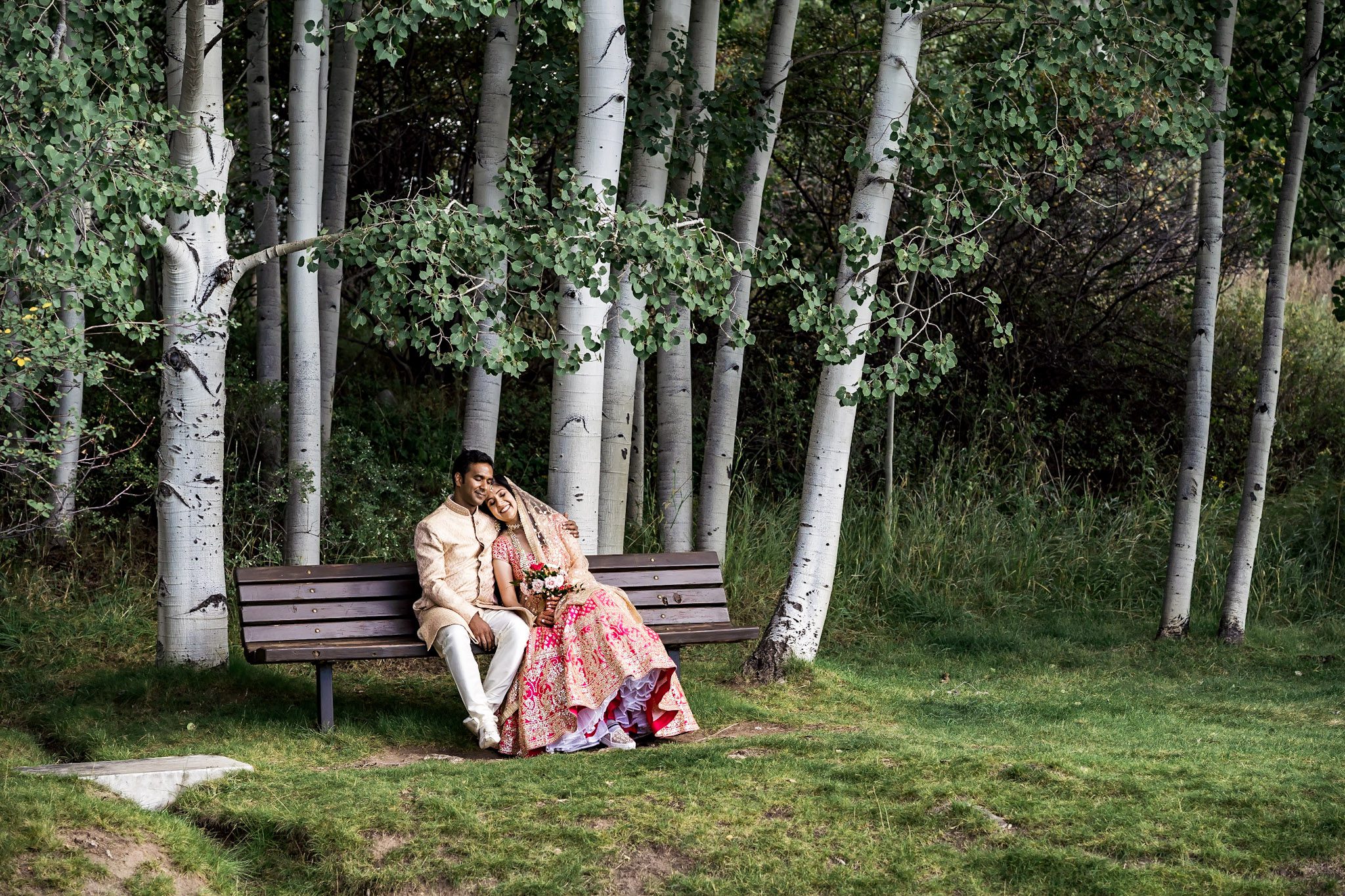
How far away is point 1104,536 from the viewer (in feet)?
35.3

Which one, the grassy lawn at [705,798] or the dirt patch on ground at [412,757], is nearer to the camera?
the grassy lawn at [705,798]

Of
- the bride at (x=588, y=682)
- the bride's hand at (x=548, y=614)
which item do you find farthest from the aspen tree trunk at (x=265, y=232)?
the bride's hand at (x=548, y=614)

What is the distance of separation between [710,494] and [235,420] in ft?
10.5

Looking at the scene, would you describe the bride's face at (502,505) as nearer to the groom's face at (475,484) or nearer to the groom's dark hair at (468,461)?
the groom's face at (475,484)

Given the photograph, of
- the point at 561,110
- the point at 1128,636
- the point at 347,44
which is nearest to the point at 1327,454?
the point at 1128,636

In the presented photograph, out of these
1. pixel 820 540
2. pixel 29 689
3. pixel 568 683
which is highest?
pixel 820 540

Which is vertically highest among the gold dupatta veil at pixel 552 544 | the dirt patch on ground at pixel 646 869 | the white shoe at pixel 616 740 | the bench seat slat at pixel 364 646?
the gold dupatta veil at pixel 552 544

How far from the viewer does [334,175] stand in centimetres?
962

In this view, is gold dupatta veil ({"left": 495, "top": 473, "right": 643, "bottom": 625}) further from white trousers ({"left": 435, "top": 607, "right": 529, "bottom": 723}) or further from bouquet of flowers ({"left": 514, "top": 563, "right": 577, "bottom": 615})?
white trousers ({"left": 435, "top": 607, "right": 529, "bottom": 723})

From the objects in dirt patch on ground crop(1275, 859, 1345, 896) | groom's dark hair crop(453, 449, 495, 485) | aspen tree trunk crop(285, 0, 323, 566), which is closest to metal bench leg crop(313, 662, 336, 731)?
groom's dark hair crop(453, 449, 495, 485)

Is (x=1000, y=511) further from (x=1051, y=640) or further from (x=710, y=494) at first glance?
(x=710, y=494)

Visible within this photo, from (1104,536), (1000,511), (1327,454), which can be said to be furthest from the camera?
(1327,454)

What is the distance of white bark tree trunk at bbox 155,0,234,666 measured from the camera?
6.75m

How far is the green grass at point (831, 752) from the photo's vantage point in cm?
450
